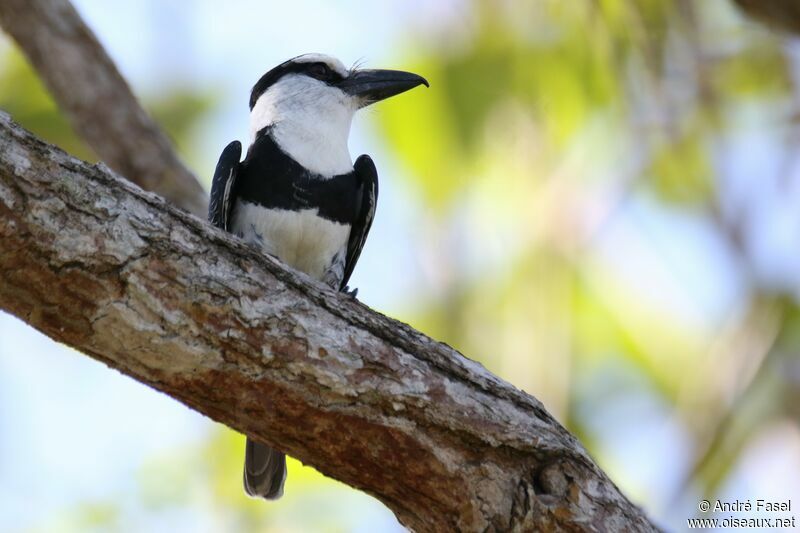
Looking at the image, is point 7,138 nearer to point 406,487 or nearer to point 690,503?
point 406,487

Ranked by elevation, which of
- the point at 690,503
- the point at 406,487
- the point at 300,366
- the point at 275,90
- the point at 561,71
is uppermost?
the point at 561,71

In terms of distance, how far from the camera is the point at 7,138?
3.19 m

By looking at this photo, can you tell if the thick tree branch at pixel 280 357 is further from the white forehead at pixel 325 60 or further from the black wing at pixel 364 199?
the white forehead at pixel 325 60

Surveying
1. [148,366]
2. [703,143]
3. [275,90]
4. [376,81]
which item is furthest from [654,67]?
[148,366]

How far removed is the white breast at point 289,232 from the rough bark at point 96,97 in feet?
3.32

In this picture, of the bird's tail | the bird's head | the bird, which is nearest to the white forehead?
the bird's head

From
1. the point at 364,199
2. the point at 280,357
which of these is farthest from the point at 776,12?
the point at 280,357

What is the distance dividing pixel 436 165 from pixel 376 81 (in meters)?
2.52

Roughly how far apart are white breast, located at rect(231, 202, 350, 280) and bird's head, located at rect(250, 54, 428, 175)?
0.29 m

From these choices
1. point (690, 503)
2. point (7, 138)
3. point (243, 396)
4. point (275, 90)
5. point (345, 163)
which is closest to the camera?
point (7, 138)

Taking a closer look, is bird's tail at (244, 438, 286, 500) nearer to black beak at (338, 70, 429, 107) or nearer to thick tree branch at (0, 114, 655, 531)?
thick tree branch at (0, 114, 655, 531)

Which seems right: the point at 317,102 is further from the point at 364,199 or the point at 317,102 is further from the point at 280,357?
the point at 280,357

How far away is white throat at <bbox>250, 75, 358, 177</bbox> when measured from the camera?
17.0ft

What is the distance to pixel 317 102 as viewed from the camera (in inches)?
223
